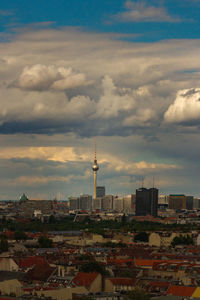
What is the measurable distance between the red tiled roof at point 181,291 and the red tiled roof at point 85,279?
8.16 m

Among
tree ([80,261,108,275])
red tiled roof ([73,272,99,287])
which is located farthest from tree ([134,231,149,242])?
red tiled roof ([73,272,99,287])

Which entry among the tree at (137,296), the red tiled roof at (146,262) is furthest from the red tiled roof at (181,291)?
the red tiled roof at (146,262)

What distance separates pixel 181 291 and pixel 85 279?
35.7ft

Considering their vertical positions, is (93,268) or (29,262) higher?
(29,262)

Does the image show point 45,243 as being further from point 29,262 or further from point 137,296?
point 137,296

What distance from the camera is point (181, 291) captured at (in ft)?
244

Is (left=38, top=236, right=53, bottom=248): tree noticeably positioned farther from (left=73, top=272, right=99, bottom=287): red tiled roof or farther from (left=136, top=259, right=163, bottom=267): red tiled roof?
(left=73, top=272, right=99, bottom=287): red tiled roof

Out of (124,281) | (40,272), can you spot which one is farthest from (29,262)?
(124,281)

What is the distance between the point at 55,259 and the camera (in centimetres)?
11081

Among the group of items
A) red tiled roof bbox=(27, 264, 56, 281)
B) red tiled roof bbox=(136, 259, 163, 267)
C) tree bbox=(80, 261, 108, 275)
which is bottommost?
red tiled roof bbox=(27, 264, 56, 281)

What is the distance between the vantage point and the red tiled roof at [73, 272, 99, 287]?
8062cm

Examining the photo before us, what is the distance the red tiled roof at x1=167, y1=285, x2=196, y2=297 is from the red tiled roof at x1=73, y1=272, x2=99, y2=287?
816 centimetres

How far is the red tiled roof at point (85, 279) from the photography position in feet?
265

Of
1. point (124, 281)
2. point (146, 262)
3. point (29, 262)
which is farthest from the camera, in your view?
point (146, 262)
